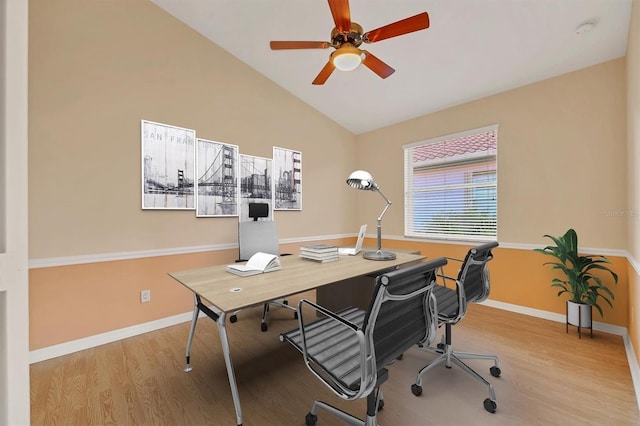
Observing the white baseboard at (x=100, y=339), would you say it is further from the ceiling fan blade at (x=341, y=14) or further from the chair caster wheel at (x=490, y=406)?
the ceiling fan blade at (x=341, y=14)

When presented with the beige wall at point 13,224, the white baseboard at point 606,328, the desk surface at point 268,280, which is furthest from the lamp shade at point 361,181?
the white baseboard at point 606,328

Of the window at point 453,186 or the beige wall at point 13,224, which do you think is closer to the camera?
the beige wall at point 13,224

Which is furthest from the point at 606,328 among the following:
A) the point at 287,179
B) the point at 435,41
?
the point at 287,179

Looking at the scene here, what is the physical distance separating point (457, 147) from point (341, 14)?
2718 mm

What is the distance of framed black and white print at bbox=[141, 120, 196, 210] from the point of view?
9.03ft

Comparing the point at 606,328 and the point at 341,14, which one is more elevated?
the point at 341,14

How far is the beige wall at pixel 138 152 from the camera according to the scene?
7.47 feet

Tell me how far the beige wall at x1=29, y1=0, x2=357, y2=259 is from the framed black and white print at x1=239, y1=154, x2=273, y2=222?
141mm

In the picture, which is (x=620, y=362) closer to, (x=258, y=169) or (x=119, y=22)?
(x=258, y=169)

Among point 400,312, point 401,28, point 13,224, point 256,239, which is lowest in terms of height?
point 400,312

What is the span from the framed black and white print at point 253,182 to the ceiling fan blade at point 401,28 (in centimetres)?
216

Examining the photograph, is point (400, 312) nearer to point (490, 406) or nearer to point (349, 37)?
point (490, 406)

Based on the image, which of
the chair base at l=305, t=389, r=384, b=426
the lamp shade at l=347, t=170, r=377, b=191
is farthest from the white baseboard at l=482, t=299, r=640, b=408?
the lamp shade at l=347, t=170, r=377, b=191

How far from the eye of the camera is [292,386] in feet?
6.16
